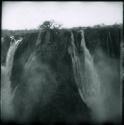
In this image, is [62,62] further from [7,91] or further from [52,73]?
[7,91]

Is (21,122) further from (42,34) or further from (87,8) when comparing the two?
(87,8)

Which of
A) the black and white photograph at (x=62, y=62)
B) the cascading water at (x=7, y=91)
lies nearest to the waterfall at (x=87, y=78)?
the black and white photograph at (x=62, y=62)

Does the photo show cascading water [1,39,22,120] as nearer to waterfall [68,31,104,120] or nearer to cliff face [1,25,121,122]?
cliff face [1,25,121,122]

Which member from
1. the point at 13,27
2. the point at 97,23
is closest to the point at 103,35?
the point at 97,23

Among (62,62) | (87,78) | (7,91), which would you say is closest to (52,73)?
(62,62)

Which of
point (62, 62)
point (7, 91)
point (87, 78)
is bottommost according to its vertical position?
point (7, 91)

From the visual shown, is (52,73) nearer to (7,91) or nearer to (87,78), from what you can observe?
(87,78)

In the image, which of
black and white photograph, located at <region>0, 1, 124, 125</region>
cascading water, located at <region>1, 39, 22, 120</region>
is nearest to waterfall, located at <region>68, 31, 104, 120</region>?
black and white photograph, located at <region>0, 1, 124, 125</region>

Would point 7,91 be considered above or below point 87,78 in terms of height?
below
